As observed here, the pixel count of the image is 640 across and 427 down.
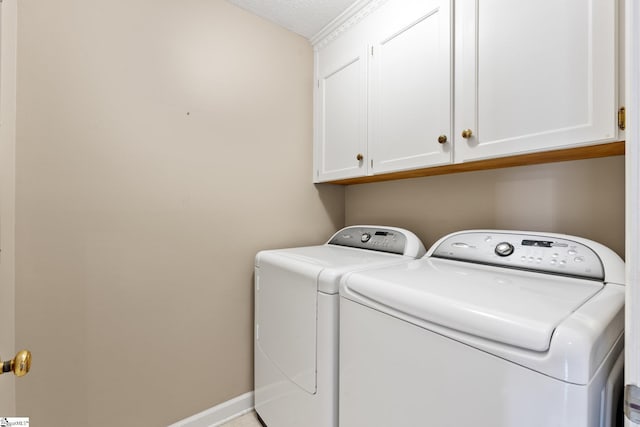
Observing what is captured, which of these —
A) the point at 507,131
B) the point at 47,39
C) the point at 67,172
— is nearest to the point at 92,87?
the point at 47,39

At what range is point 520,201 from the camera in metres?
1.30

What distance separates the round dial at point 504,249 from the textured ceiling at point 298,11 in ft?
5.02

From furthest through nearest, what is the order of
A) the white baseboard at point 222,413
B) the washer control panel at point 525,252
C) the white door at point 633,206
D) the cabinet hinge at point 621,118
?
1. the white baseboard at point 222,413
2. the washer control panel at point 525,252
3. the cabinet hinge at point 621,118
4. the white door at point 633,206

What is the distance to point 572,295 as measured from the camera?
0.75 meters

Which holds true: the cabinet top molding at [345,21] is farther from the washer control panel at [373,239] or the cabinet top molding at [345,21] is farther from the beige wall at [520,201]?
the washer control panel at [373,239]

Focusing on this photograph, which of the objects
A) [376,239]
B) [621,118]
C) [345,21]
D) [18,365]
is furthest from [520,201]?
[18,365]

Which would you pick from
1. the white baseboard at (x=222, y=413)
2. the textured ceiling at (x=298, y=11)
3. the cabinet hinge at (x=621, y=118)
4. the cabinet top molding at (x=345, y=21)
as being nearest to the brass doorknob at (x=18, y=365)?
the white baseboard at (x=222, y=413)

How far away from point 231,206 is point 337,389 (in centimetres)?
110

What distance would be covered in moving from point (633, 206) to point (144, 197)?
1670 mm

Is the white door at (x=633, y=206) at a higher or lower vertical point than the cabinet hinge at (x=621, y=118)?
lower

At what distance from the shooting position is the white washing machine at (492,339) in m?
0.55

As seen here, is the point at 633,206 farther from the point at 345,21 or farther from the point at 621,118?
the point at 345,21

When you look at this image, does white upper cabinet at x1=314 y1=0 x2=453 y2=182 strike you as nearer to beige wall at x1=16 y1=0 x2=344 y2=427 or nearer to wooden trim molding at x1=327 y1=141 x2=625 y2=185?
wooden trim molding at x1=327 y1=141 x2=625 y2=185

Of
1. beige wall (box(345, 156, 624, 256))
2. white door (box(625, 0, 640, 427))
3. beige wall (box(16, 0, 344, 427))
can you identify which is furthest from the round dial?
beige wall (box(16, 0, 344, 427))
